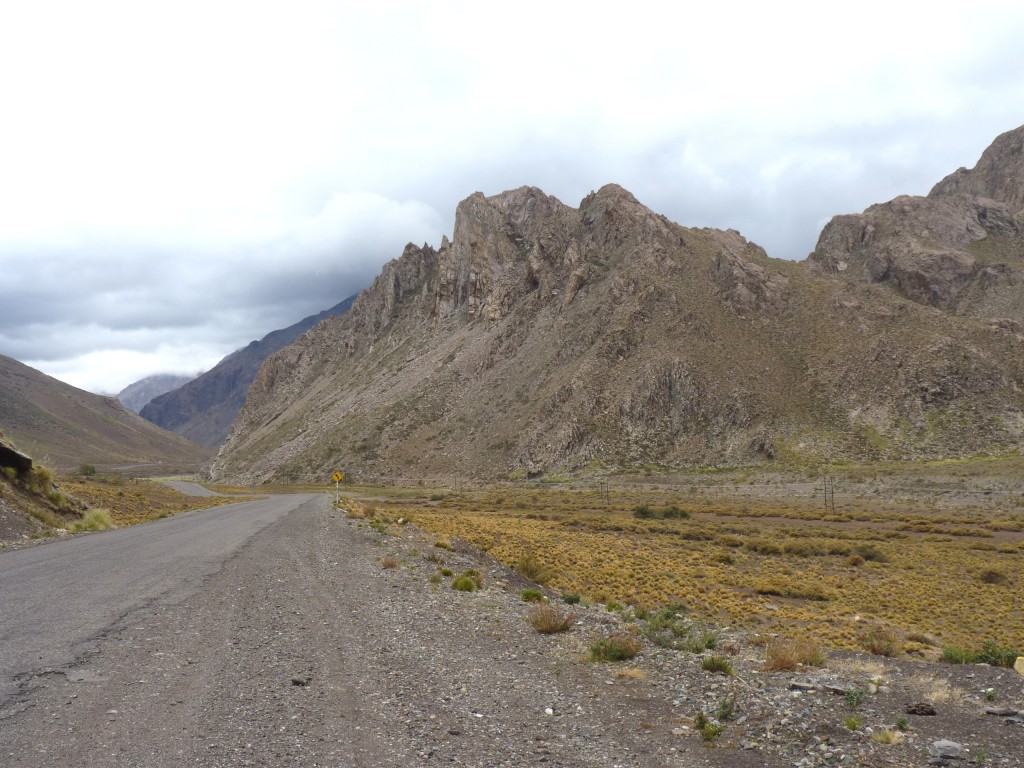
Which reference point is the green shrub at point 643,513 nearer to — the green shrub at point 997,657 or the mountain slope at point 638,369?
the mountain slope at point 638,369

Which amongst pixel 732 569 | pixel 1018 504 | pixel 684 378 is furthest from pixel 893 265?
pixel 732 569

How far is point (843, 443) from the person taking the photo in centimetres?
7844

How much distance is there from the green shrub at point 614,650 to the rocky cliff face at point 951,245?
126 meters

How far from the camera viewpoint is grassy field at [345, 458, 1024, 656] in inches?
765

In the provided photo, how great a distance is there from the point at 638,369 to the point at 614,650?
Answer: 291 ft

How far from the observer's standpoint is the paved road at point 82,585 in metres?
7.99

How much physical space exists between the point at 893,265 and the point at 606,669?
149 meters

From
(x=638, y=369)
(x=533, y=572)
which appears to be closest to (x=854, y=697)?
(x=533, y=572)

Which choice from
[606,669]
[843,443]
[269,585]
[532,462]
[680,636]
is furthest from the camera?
[532,462]

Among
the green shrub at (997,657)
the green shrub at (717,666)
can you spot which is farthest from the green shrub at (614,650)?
the green shrub at (997,657)

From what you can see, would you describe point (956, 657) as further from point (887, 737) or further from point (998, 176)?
point (998, 176)

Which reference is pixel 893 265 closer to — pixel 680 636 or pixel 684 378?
pixel 684 378

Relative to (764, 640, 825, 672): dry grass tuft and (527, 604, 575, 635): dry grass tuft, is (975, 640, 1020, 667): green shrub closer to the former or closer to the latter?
(764, 640, 825, 672): dry grass tuft

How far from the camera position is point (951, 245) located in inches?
5172
